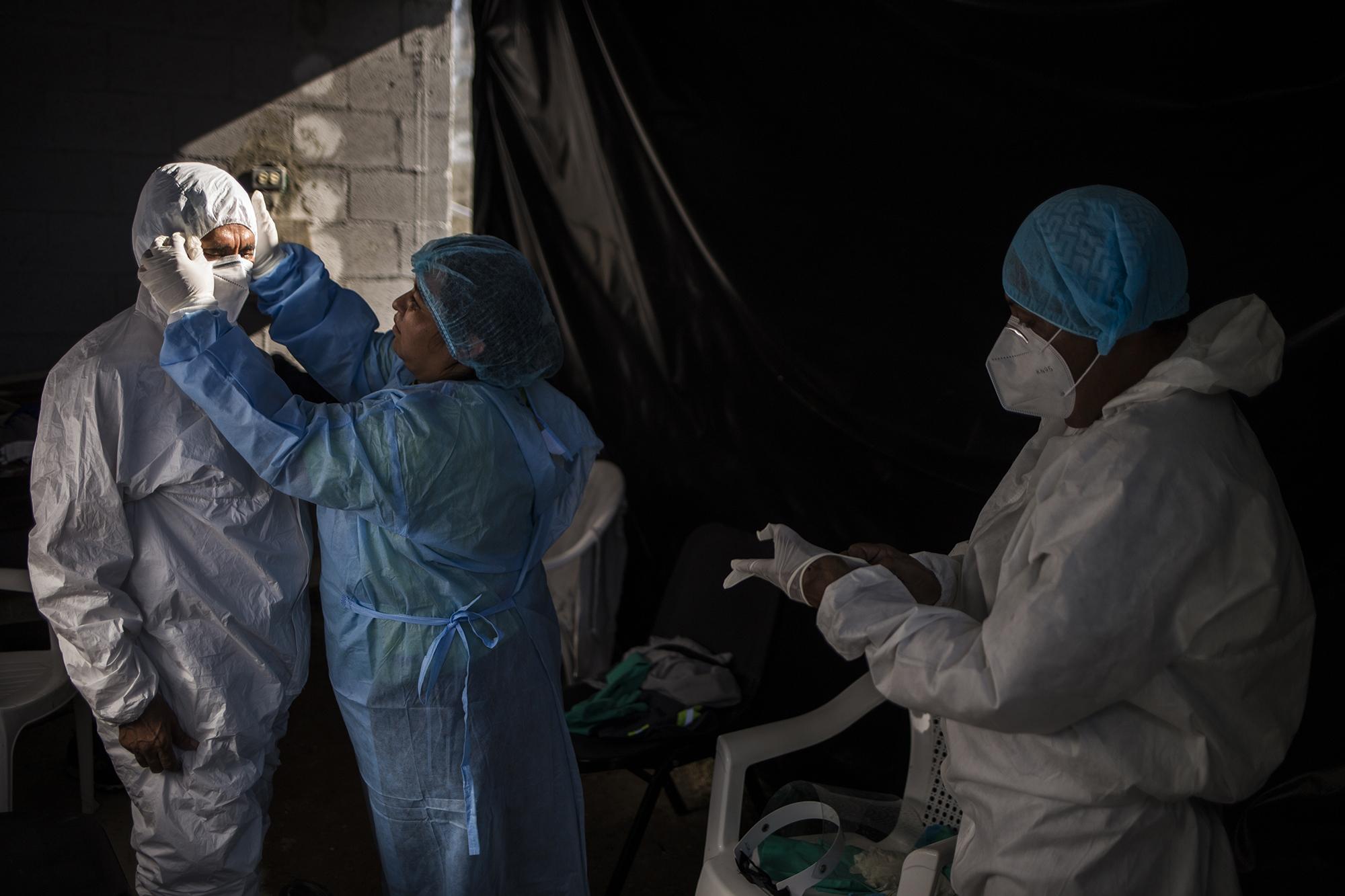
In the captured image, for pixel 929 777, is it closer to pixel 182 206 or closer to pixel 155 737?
pixel 155 737

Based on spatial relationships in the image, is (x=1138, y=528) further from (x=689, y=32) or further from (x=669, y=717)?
(x=689, y=32)

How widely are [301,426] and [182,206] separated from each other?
420 millimetres

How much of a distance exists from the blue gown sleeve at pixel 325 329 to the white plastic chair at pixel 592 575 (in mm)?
1010

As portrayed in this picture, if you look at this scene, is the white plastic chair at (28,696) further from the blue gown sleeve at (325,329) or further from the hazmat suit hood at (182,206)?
the hazmat suit hood at (182,206)

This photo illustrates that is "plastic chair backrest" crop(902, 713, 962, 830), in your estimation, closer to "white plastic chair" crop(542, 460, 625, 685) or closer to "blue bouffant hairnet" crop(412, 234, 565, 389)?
"blue bouffant hairnet" crop(412, 234, 565, 389)

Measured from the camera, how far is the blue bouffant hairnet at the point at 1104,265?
1.15 m

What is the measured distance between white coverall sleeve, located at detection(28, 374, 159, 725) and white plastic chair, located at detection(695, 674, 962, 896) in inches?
37.1

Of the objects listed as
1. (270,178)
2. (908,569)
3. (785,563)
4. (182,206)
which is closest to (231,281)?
(182,206)

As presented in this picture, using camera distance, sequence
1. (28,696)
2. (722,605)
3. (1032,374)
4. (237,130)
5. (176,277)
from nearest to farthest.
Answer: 1. (1032,374)
2. (176,277)
3. (28,696)
4. (722,605)
5. (237,130)

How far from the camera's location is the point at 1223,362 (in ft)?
3.74

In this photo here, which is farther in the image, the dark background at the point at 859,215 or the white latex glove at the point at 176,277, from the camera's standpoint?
the dark background at the point at 859,215

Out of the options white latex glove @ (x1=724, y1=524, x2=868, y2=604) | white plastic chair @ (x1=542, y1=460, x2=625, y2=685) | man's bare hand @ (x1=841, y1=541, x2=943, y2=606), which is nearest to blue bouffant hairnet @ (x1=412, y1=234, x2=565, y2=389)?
white latex glove @ (x1=724, y1=524, x2=868, y2=604)

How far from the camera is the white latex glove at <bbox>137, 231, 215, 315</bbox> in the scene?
1.53 meters

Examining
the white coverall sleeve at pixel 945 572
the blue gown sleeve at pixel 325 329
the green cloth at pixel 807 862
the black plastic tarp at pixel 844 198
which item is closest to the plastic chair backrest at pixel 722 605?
the black plastic tarp at pixel 844 198
